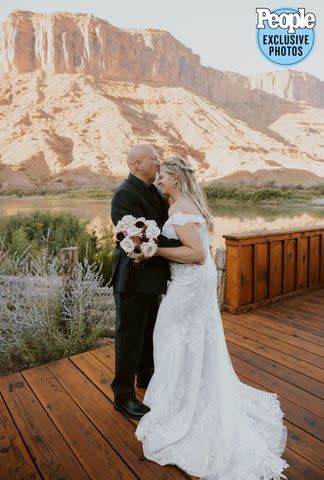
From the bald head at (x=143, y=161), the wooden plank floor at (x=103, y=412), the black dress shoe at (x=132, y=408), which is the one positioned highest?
the bald head at (x=143, y=161)

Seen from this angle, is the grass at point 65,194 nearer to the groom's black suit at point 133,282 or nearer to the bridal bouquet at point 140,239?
the groom's black suit at point 133,282

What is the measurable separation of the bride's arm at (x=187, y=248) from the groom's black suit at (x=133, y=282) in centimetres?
5

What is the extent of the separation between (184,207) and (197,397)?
97cm

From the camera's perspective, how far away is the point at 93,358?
3027 millimetres

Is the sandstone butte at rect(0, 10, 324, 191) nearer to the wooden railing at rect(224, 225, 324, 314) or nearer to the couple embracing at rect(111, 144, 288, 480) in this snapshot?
the wooden railing at rect(224, 225, 324, 314)

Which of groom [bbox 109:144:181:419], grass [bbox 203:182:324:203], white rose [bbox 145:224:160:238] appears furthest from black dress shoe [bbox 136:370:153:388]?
grass [bbox 203:182:324:203]

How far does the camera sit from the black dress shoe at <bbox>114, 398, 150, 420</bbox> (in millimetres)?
2221

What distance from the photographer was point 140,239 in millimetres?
1861

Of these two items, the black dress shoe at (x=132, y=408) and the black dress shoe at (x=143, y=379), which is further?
the black dress shoe at (x=143, y=379)

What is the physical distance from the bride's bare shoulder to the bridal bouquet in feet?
0.53

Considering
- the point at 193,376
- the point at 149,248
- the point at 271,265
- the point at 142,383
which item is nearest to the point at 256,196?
the point at 271,265

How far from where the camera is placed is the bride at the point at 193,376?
1876 mm

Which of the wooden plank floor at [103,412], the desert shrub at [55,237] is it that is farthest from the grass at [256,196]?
the wooden plank floor at [103,412]

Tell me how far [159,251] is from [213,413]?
85 centimetres
